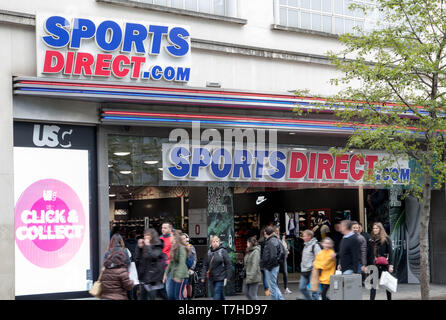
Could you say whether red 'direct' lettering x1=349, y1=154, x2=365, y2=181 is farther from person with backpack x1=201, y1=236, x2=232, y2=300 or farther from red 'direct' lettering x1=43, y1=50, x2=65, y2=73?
red 'direct' lettering x1=43, y1=50, x2=65, y2=73

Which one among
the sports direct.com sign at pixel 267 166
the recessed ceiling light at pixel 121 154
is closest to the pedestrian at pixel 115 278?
the recessed ceiling light at pixel 121 154

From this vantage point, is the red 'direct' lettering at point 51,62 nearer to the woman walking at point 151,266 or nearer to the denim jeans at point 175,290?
the woman walking at point 151,266

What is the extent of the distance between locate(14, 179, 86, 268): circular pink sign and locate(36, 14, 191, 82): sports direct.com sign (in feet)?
8.80

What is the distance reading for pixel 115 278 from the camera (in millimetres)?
12438

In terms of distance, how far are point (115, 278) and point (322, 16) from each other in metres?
12.2

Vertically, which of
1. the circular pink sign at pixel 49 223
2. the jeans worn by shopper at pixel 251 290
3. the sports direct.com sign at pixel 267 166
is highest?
the sports direct.com sign at pixel 267 166

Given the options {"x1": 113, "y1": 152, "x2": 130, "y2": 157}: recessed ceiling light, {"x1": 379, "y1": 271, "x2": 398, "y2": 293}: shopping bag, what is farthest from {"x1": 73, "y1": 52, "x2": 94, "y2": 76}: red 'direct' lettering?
{"x1": 379, "y1": 271, "x2": 398, "y2": 293}: shopping bag

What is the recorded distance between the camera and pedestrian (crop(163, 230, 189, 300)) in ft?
48.3

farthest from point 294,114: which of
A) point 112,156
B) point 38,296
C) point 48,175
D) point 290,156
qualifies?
point 38,296

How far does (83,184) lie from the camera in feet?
57.1

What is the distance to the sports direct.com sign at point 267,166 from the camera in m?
18.8

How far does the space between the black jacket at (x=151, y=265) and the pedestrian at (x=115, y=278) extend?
5.87 ft

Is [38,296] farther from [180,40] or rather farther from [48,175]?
[180,40]

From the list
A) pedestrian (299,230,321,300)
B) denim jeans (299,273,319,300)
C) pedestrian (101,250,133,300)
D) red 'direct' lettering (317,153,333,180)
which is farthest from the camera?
red 'direct' lettering (317,153,333,180)
